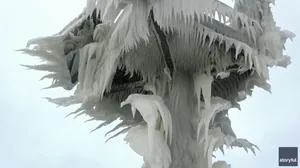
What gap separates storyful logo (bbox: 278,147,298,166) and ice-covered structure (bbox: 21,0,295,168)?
167 centimetres

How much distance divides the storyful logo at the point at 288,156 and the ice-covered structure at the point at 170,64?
1.67 metres

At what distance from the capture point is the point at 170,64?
482 inches

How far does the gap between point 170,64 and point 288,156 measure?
11.9 ft

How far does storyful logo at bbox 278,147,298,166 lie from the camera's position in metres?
13.8

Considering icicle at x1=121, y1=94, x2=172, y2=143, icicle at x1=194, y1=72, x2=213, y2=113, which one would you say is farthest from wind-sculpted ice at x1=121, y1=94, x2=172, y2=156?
icicle at x1=194, y1=72, x2=213, y2=113

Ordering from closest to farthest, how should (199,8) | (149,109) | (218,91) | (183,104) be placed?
1. (199,8)
2. (149,109)
3. (183,104)
4. (218,91)

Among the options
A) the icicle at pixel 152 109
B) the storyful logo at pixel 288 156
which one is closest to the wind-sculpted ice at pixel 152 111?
the icicle at pixel 152 109

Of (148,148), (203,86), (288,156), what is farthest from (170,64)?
(288,156)

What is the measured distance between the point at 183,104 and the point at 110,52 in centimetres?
167

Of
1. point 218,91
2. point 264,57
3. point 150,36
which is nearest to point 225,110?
point 218,91

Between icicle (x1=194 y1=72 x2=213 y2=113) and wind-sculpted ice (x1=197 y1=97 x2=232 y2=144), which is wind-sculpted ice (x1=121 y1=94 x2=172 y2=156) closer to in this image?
wind-sculpted ice (x1=197 y1=97 x2=232 y2=144)

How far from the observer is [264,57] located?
11.8 meters

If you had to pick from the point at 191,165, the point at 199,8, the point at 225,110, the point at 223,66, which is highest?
the point at 199,8

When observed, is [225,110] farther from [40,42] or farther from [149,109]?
[40,42]
